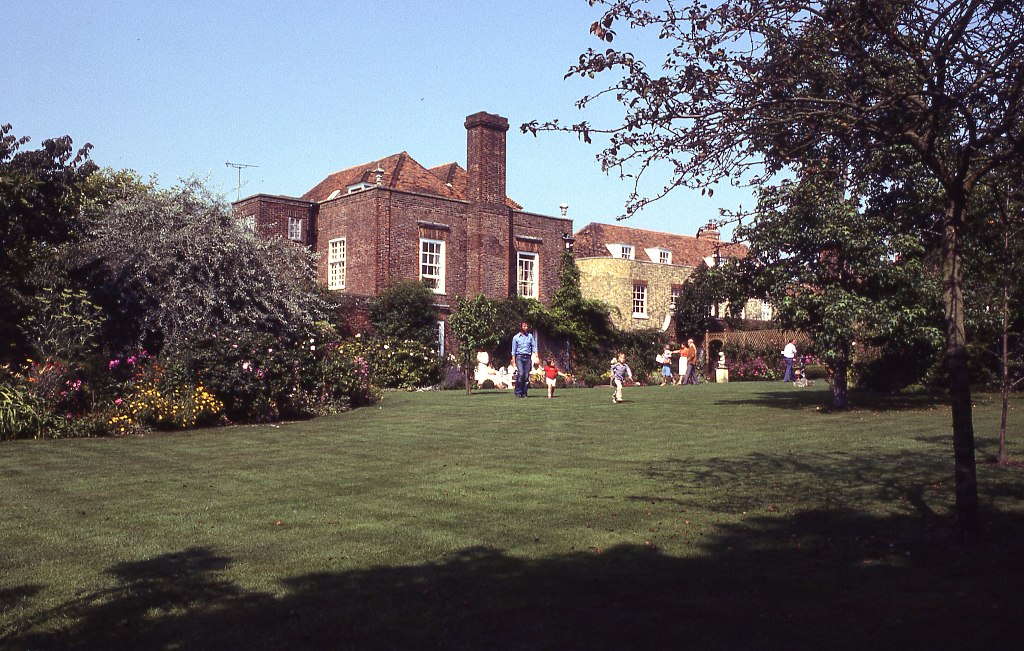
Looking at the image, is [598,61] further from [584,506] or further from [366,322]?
[366,322]

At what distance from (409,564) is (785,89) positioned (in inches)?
199

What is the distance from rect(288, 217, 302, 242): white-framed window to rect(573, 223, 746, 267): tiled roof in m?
18.9

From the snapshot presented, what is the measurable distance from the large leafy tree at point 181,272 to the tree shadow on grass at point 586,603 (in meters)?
13.0

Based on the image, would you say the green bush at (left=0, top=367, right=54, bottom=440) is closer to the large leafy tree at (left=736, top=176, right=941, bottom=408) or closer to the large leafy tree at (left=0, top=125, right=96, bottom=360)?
the large leafy tree at (left=0, top=125, right=96, bottom=360)

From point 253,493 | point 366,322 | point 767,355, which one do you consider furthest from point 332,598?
point 767,355

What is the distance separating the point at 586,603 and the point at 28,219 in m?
16.4

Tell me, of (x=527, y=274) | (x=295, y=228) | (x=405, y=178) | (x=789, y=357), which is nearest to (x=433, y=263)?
(x=405, y=178)

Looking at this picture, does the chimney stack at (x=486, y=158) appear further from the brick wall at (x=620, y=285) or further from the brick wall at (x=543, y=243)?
the brick wall at (x=620, y=285)

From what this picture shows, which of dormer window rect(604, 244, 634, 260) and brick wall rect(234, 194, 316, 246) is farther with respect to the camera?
dormer window rect(604, 244, 634, 260)

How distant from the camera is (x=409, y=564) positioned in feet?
22.1

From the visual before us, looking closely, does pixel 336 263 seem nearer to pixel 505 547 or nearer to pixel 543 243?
pixel 543 243

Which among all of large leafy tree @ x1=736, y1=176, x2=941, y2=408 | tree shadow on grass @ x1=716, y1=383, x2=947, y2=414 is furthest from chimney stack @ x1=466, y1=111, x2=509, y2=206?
large leafy tree @ x1=736, y1=176, x2=941, y2=408

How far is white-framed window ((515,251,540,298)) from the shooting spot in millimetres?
40406

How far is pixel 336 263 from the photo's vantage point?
3788cm
